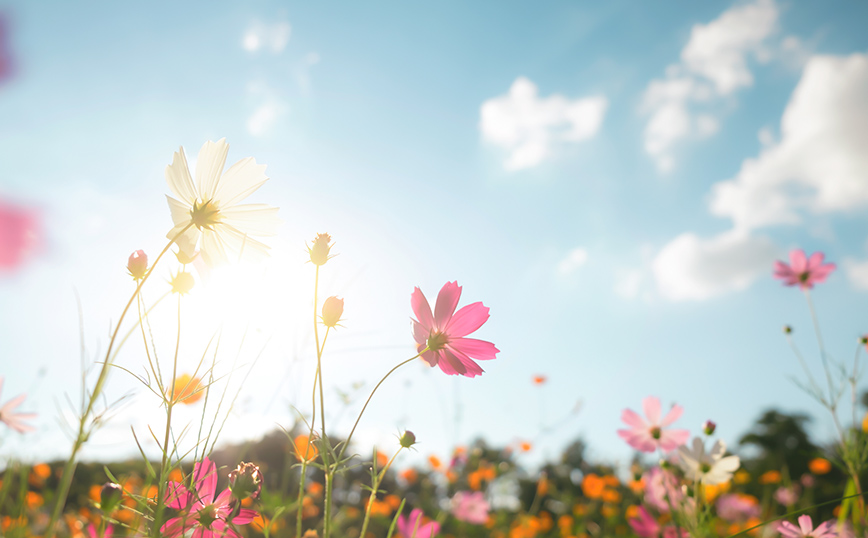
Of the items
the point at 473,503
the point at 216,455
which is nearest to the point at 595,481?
the point at 473,503

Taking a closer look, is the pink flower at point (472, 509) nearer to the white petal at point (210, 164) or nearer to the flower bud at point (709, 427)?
the flower bud at point (709, 427)

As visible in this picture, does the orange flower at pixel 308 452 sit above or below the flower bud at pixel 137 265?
below

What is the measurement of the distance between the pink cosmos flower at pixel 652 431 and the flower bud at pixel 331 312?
1069mm

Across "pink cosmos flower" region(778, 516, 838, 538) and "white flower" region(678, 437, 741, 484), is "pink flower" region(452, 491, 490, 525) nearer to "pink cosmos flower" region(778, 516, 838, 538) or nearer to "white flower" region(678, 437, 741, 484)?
"white flower" region(678, 437, 741, 484)

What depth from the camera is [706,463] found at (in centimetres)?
117

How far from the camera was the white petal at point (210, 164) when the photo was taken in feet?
2.19

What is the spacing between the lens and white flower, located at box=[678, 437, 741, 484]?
1.14 m

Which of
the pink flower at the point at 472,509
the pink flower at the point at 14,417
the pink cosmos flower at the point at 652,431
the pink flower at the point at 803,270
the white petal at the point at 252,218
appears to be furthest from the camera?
the pink flower at the point at 472,509

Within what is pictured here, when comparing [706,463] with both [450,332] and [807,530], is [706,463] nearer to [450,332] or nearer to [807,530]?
[807,530]

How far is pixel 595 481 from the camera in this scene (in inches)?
142

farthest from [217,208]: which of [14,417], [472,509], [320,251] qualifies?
[472,509]

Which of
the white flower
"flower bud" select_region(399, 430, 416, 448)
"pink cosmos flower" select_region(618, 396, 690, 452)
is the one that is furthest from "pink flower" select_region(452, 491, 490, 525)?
"flower bud" select_region(399, 430, 416, 448)

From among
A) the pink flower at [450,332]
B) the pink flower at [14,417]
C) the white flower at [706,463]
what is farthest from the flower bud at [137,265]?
the white flower at [706,463]

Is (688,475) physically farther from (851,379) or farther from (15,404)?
(15,404)
